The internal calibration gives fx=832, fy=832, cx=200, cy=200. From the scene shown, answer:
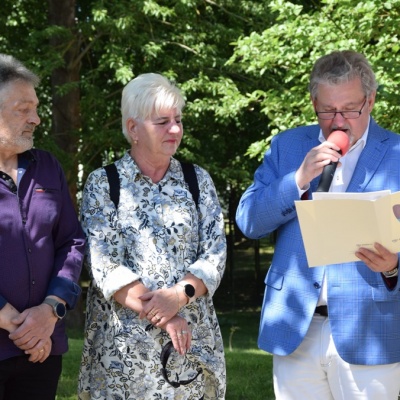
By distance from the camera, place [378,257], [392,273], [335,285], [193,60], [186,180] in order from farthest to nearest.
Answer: [193,60], [186,180], [335,285], [392,273], [378,257]

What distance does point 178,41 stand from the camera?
567 inches

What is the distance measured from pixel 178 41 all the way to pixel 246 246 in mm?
13650

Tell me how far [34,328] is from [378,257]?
5.34 feet

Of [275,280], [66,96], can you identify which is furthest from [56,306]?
[66,96]

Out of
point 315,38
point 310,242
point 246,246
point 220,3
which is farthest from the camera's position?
point 246,246

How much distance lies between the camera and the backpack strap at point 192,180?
441cm

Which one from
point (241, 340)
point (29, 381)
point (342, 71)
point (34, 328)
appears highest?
point (342, 71)

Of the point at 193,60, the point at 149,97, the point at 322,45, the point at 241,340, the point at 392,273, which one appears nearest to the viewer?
the point at 392,273

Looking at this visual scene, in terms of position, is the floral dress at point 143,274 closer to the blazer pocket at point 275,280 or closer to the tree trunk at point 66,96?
the blazer pocket at point 275,280

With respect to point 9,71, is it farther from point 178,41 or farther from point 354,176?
point 178,41

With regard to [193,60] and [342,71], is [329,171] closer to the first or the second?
[342,71]

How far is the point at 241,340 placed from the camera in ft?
50.1

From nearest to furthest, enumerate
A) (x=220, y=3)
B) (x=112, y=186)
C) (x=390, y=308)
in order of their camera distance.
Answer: (x=390, y=308) < (x=112, y=186) < (x=220, y=3)

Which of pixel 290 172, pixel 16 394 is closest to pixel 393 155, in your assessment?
pixel 290 172
